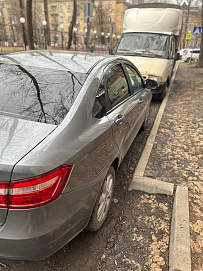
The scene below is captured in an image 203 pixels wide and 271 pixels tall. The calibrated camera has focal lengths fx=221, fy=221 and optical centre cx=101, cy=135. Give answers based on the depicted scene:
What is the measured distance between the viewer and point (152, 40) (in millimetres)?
8055

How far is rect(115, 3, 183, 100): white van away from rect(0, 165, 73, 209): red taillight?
6057 mm

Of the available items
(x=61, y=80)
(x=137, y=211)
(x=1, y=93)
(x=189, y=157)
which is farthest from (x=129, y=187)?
(x=1, y=93)

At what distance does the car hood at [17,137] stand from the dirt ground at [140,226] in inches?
48.2

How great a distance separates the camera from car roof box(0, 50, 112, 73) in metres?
2.45

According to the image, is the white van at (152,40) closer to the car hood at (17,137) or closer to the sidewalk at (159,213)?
the sidewalk at (159,213)

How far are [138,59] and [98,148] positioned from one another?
20.0 ft

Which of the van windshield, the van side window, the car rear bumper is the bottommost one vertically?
the car rear bumper

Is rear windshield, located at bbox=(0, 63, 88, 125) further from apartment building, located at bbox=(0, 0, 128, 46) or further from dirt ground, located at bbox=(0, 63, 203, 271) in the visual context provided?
apartment building, located at bbox=(0, 0, 128, 46)

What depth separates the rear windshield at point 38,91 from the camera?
191 centimetres

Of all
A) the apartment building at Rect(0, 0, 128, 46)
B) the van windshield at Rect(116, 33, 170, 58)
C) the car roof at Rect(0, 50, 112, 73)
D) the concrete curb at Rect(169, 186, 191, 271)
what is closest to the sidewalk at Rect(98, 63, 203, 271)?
the concrete curb at Rect(169, 186, 191, 271)

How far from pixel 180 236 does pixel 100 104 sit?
1.55m

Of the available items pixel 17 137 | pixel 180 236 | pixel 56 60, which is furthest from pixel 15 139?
pixel 180 236

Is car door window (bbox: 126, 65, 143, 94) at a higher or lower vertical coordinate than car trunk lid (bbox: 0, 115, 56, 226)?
higher

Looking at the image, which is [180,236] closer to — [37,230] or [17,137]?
[37,230]
